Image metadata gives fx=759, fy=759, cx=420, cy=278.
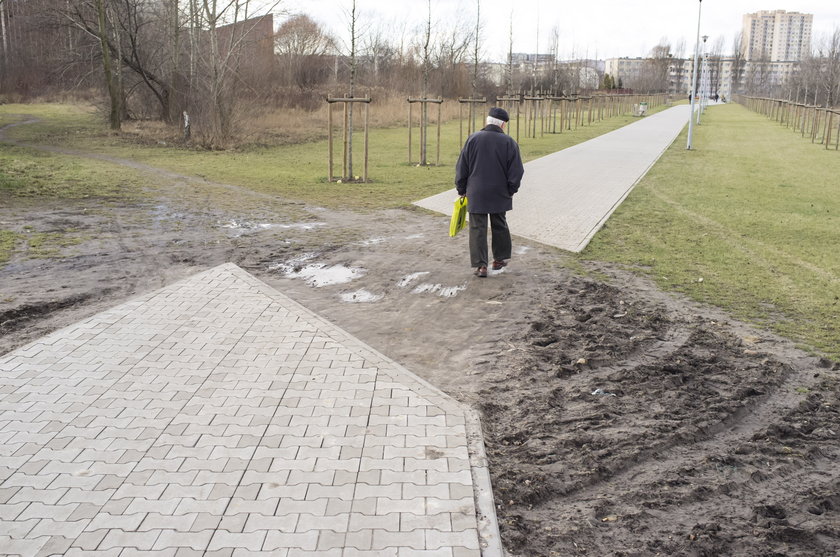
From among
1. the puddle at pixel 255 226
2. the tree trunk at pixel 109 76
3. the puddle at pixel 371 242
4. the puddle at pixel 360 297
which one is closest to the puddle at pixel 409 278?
the puddle at pixel 360 297

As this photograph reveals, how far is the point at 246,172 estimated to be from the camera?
19.2 meters

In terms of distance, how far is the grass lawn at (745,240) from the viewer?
24.2ft

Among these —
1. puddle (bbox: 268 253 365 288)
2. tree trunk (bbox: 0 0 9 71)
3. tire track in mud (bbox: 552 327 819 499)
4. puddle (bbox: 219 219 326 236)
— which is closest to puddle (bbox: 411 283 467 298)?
puddle (bbox: 268 253 365 288)

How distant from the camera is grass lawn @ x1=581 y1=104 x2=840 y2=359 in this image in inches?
290

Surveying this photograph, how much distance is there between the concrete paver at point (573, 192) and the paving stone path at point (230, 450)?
5420 millimetres

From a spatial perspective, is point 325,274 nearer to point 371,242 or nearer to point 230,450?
point 371,242

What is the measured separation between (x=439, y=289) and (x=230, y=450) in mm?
4105

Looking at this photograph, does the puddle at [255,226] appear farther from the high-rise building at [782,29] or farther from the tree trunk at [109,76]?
the high-rise building at [782,29]

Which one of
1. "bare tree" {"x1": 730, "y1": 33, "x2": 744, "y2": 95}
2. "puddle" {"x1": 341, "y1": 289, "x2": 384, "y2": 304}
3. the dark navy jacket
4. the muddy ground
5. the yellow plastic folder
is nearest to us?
the muddy ground

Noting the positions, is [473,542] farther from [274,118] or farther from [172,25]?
[274,118]

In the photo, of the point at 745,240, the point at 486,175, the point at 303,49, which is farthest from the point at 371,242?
the point at 303,49

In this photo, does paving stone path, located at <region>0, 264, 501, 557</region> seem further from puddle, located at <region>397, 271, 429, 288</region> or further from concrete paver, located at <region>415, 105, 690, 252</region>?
concrete paver, located at <region>415, 105, 690, 252</region>

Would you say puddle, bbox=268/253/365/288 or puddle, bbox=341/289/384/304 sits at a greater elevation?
puddle, bbox=268/253/365/288

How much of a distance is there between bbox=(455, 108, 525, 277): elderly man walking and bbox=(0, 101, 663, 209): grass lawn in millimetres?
5465
